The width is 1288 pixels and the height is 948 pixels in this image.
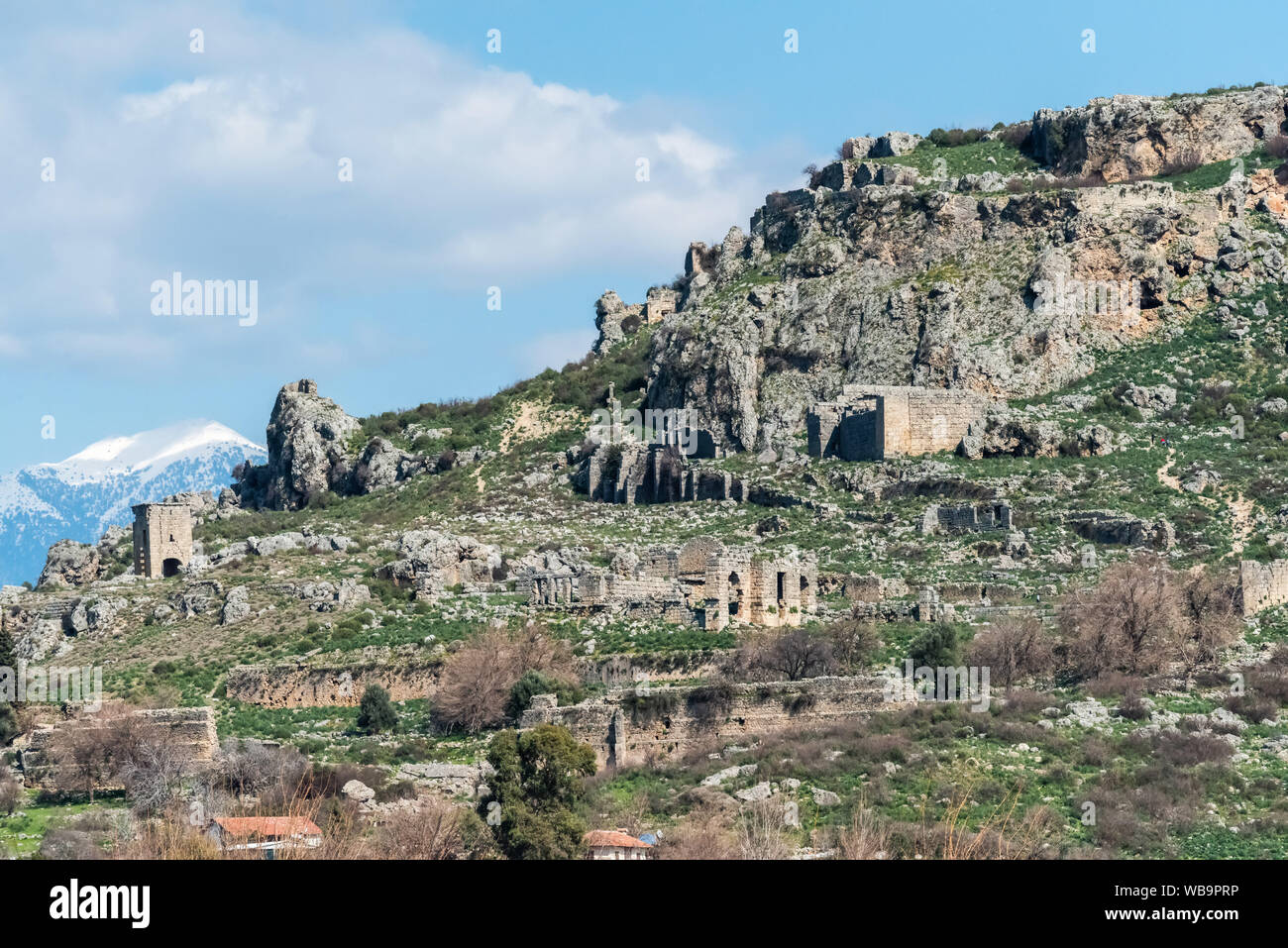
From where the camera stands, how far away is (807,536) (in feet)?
186

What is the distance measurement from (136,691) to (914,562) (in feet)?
67.3

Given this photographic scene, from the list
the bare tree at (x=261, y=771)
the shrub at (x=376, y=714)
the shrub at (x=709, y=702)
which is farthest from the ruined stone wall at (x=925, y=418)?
the bare tree at (x=261, y=771)

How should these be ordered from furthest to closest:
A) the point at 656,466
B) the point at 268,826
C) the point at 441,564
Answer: the point at 656,466, the point at 441,564, the point at 268,826

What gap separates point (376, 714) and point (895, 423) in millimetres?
25690

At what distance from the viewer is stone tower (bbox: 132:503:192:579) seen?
63469mm

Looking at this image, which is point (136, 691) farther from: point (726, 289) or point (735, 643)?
point (726, 289)

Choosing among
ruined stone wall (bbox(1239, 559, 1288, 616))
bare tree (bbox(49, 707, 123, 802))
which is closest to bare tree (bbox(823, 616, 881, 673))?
ruined stone wall (bbox(1239, 559, 1288, 616))

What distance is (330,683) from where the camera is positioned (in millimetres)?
46719

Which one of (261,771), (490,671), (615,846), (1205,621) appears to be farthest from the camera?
(1205,621)

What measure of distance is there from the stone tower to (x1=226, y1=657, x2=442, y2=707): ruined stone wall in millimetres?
17161

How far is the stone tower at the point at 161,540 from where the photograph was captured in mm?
63469

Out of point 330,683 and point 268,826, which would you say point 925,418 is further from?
Answer: point 268,826

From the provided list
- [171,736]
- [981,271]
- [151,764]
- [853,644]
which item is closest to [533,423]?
[981,271]

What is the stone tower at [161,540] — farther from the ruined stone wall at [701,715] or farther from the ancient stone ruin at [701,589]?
the ruined stone wall at [701,715]
